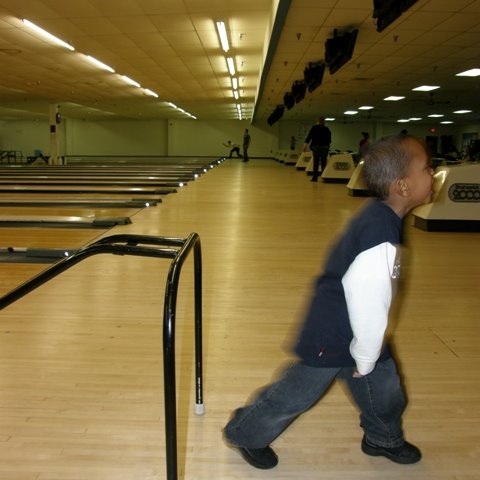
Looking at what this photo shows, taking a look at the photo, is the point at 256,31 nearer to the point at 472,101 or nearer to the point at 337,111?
the point at 472,101

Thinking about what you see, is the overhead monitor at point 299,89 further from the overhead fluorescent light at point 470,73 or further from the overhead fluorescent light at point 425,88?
the overhead fluorescent light at point 470,73

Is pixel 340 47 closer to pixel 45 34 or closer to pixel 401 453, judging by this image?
pixel 45 34

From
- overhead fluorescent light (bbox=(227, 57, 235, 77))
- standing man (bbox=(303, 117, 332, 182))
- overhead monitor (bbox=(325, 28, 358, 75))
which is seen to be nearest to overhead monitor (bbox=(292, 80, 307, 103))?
overhead fluorescent light (bbox=(227, 57, 235, 77))

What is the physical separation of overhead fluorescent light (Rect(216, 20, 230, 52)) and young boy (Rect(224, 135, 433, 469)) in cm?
880

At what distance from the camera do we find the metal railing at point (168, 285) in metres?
1.36

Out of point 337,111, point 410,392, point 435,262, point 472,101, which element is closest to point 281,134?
point 337,111

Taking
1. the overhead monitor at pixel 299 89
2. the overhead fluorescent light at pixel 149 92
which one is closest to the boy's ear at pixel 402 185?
the overhead monitor at pixel 299 89

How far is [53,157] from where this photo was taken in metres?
23.3

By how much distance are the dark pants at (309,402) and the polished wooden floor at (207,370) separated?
11cm

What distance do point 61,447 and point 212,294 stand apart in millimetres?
1944

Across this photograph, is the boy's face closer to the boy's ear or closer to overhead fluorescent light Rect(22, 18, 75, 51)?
the boy's ear

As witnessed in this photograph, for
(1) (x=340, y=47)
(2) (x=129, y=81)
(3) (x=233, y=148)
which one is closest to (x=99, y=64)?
(2) (x=129, y=81)

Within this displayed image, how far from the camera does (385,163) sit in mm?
1578

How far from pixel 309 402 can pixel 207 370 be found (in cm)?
87
